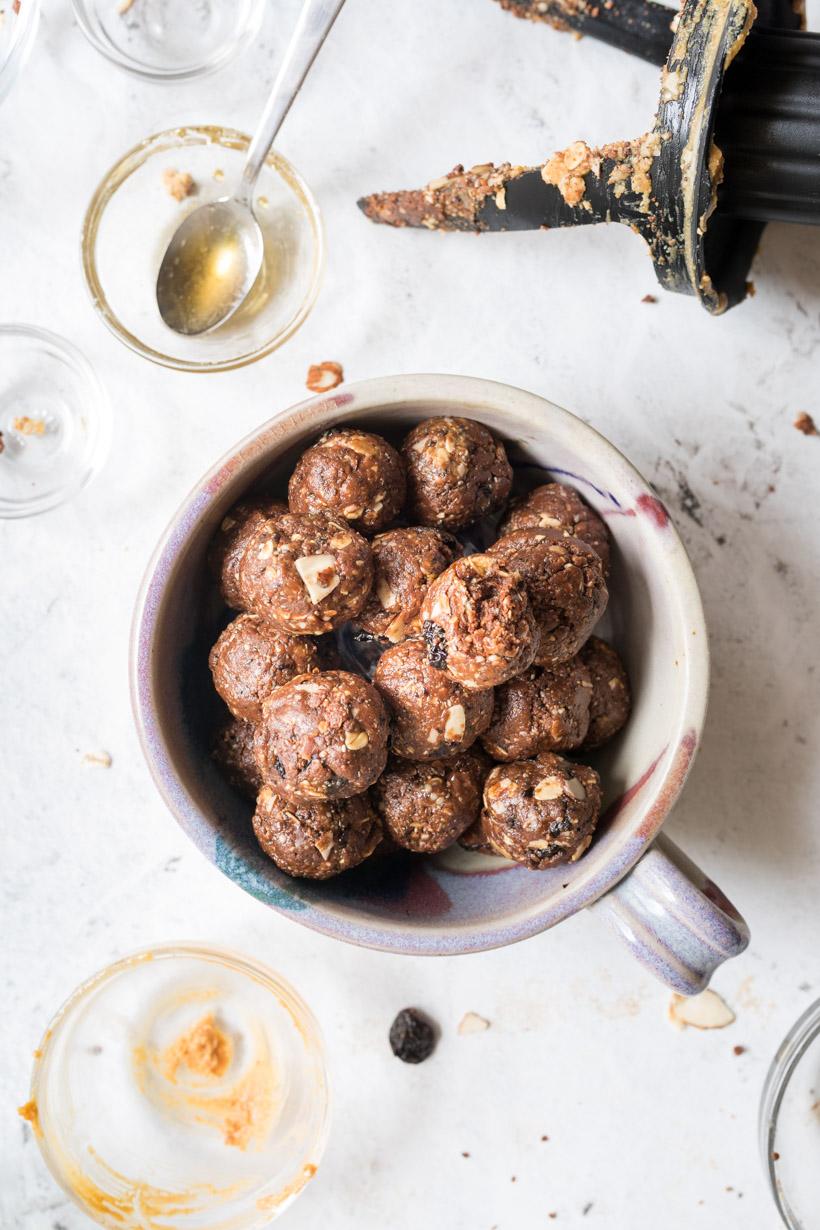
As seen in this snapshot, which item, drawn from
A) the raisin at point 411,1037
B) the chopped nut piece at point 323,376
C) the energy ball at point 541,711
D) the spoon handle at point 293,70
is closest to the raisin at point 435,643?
the energy ball at point 541,711

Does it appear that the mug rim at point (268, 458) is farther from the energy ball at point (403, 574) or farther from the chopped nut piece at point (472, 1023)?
the chopped nut piece at point (472, 1023)

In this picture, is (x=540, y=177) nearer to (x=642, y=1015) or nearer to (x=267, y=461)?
(x=267, y=461)

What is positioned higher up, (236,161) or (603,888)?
(236,161)

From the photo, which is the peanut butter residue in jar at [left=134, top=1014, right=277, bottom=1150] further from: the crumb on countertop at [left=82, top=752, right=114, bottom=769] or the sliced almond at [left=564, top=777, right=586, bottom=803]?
the sliced almond at [left=564, top=777, right=586, bottom=803]

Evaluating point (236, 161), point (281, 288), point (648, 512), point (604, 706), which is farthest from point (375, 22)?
point (604, 706)

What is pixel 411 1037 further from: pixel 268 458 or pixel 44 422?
pixel 44 422

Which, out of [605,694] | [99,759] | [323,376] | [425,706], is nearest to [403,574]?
[425,706]
